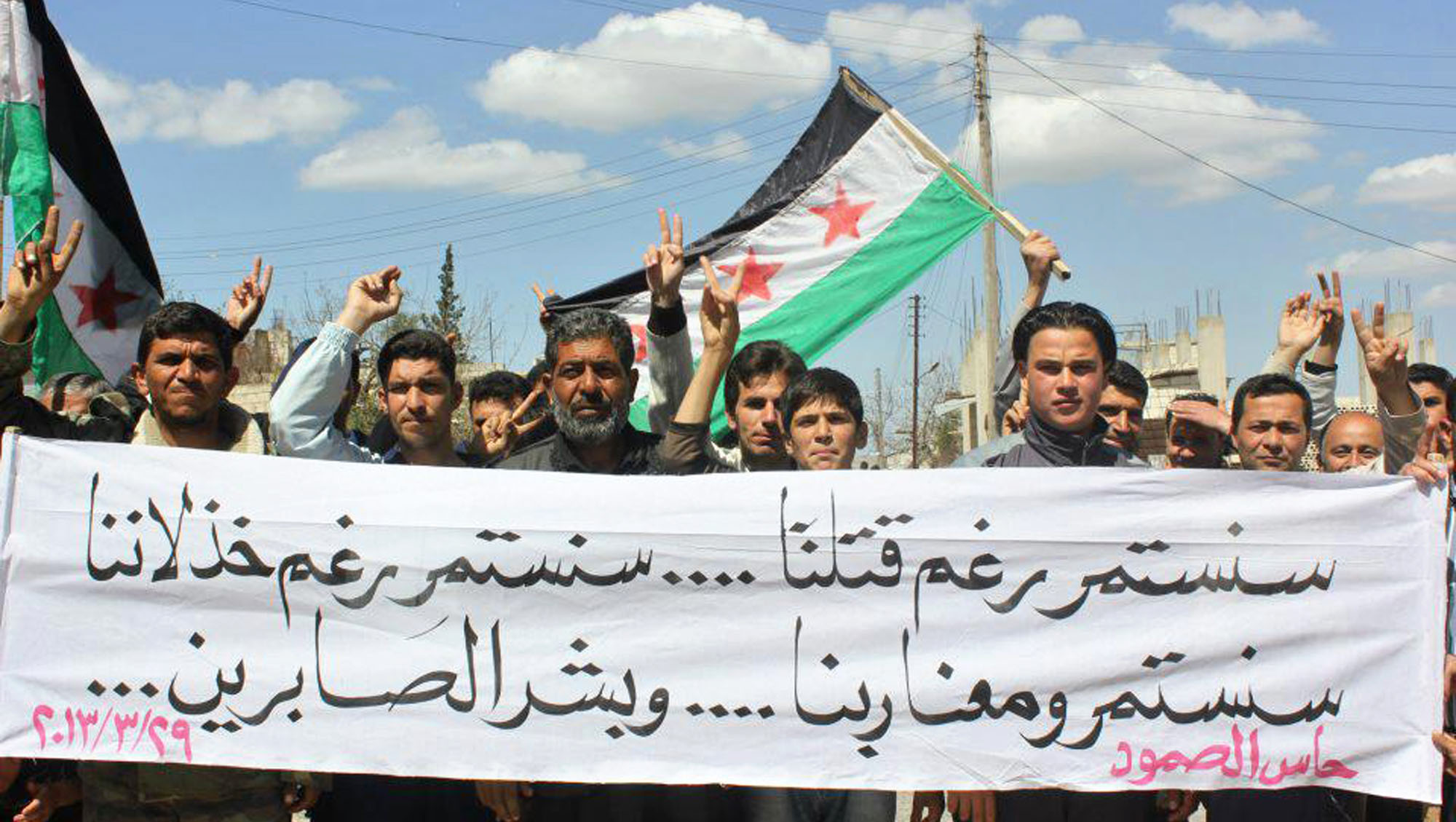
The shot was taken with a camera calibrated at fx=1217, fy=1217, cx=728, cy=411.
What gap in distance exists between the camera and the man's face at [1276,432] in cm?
414

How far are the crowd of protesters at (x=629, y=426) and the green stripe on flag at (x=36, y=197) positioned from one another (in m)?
0.75

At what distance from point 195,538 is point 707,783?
1.62m

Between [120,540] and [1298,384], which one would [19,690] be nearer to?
[120,540]

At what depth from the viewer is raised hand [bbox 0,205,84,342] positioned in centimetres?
349

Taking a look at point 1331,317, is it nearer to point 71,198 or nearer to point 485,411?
point 485,411

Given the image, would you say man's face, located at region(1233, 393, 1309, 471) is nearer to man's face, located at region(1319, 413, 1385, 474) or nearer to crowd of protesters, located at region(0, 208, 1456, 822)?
crowd of protesters, located at region(0, 208, 1456, 822)

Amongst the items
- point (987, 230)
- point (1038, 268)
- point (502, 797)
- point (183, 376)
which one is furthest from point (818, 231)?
point (987, 230)

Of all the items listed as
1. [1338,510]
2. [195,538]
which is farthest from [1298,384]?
[195,538]

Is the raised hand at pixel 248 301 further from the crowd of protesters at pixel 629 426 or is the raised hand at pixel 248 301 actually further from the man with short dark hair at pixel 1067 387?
the man with short dark hair at pixel 1067 387

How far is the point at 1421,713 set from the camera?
3.40 m

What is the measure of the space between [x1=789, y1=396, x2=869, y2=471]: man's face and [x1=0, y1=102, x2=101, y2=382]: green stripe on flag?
3.07m

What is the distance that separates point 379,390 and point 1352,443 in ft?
12.5

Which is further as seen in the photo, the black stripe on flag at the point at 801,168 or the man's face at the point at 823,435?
the black stripe on flag at the point at 801,168

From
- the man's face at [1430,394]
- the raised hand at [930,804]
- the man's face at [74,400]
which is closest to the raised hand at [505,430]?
the man's face at [74,400]
